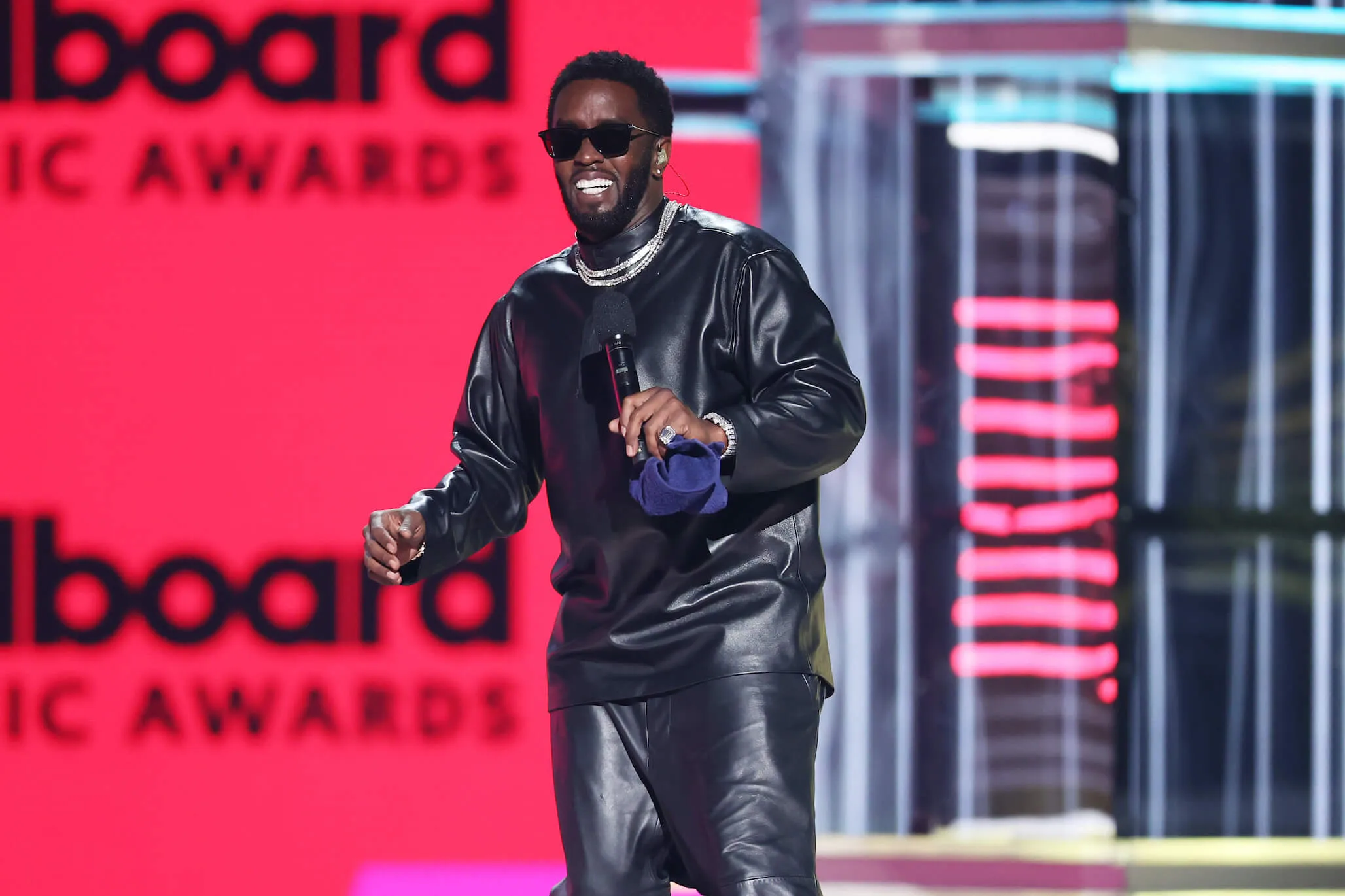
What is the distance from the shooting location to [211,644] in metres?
3.98

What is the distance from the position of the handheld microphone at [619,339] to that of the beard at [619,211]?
0.35 feet

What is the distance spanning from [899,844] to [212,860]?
71.5 inches

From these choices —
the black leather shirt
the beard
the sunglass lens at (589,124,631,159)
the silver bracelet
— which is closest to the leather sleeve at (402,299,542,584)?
the black leather shirt

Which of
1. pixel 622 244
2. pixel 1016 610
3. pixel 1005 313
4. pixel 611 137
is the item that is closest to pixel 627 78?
pixel 611 137

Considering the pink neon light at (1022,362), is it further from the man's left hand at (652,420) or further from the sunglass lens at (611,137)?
the man's left hand at (652,420)

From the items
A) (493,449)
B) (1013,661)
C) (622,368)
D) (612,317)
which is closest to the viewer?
(622,368)

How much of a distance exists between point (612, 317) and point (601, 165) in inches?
11.3

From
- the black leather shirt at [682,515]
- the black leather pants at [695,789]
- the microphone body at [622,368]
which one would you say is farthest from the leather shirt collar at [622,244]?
the black leather pants at [695,789]

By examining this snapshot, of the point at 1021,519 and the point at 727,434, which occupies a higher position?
the point at 727,434

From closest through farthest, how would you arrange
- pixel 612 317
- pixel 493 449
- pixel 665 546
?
pixel 612 317 < pixel 665 546 < pixel 493 449

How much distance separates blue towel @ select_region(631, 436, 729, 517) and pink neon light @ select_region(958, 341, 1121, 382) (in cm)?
217

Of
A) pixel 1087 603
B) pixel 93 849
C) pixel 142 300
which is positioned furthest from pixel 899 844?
pixel 142 300

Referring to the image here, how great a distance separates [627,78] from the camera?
2.26 metres

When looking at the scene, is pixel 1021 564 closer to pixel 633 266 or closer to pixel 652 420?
pixel 633 266
